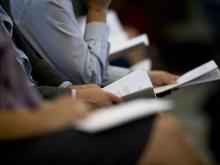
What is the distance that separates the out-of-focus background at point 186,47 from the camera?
304cm

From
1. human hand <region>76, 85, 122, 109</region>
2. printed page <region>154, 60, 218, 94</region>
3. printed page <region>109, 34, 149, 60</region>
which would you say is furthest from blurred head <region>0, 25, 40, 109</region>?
printed page <region>109, 34, 149, 60</region>

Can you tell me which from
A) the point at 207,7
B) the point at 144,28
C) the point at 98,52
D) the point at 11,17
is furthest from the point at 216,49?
the point at 11,17

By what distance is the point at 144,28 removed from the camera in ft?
12.6

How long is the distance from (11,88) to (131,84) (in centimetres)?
53

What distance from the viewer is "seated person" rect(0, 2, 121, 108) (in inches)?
65.4

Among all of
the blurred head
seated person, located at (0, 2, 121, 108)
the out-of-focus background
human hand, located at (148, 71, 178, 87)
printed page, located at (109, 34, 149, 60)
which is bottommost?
the out-of-focus background

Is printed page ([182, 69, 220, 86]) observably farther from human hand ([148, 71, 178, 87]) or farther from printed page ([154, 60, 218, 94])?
human hand ([148, 71, 178, 87])

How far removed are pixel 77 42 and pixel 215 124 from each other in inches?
50.1

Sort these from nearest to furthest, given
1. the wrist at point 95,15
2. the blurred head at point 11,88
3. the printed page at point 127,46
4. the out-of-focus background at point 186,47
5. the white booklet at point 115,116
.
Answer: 1. the white booklet at point 115,116
2. the blurred head at point 11,88
3. the wrist at point 95,15
4. the printed page at point 127,46
5. the out-of-focus background at point 186,47

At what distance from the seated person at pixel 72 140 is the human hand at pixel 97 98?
Answer: 17.3 inches

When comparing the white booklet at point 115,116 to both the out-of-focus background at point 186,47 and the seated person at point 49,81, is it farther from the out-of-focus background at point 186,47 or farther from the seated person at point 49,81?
the out-of-focus background at point 186,47

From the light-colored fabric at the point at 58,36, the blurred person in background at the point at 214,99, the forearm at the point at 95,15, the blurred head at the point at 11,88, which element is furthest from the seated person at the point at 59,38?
the blurred person in background at the point at 214,99

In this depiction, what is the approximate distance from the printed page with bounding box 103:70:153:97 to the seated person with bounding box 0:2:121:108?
6cm

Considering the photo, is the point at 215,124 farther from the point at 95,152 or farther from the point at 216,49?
the point at 95,152
